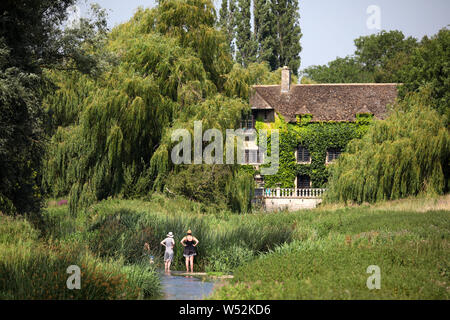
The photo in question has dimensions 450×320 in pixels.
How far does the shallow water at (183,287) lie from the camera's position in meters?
13.4

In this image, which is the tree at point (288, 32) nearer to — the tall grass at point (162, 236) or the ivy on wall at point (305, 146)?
the ivy on wall at point (305, 146)

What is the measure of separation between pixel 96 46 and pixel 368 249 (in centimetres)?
1045

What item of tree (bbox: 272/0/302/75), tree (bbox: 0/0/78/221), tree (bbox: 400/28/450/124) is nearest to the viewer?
tree (bbox: 0/0/78/221)

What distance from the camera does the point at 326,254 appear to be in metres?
15.1

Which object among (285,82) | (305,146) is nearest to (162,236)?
(305,146)

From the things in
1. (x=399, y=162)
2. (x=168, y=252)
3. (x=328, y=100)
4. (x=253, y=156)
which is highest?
(x=328, y=100)

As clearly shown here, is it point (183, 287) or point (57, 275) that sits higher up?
point (57, 275)

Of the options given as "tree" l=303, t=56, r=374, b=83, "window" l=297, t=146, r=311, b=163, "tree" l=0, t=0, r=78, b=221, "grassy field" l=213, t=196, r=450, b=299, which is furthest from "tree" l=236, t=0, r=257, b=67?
"tree" l=0, t=0, r=78, b=221

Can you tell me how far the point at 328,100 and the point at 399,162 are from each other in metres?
18.8

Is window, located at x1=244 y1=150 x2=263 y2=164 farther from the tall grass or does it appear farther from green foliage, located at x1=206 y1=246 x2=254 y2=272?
green foliage, located at x1=206 y1=246 x2=254 y2=272

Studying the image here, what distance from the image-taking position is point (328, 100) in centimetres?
4866

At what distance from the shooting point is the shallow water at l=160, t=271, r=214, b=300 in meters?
13.4

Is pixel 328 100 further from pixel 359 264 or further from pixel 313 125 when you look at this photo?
pixel 359 264
